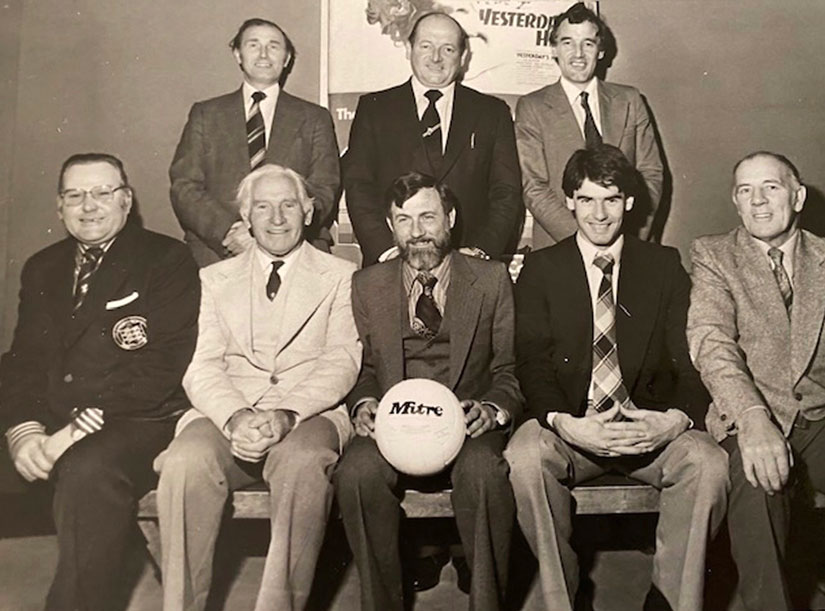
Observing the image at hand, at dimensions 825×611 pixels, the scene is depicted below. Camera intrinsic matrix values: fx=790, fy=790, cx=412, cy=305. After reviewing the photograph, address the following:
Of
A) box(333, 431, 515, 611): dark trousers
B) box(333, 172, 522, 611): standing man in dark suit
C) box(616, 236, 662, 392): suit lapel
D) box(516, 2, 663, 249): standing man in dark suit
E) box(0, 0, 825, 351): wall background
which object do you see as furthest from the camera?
box(516, 2, 663, 249): standing man in dark suit

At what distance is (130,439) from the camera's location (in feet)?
7.96

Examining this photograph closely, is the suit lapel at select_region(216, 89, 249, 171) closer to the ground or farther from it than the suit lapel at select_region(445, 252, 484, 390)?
farther from it

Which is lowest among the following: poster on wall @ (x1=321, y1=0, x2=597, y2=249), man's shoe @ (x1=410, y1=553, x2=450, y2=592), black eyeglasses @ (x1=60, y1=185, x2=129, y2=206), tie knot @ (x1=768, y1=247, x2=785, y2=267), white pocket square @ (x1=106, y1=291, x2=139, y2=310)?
man's shoe @ (x1=410, y1=553, x2=450, y2=592)

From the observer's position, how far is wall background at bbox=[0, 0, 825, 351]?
2.94 metres

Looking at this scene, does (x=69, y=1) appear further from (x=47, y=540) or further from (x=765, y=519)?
(x=765, y=519)

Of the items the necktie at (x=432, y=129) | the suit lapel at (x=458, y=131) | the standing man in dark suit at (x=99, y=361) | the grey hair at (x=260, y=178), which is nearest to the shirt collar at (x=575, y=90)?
the suit lapel at (x=458, y=131)

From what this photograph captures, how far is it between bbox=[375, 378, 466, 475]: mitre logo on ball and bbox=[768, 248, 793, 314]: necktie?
3.92 ft

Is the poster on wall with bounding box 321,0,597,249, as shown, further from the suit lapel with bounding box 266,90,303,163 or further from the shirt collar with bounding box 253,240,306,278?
the shirt collar with bounding box 253,240,306,278

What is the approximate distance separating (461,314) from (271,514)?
0.85 meters

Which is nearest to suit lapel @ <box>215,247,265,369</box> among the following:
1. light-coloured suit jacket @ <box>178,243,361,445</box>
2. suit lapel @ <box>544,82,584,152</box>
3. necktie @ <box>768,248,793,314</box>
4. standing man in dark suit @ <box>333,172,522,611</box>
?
light-coloured suit jacket @ <box>178,243,361,445</box>

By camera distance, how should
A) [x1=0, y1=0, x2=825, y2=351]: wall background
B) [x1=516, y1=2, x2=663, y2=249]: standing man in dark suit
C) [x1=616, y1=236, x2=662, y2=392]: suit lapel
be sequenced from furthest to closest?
1. [x1=516, y1=2, x2=663, y2=249]: standing man in dark suit
2. [x1=0, y1=0, x2=825, y2=351]: wall background
3. [x1=616, y1=236, x2=662, y2=392]: suit lapel

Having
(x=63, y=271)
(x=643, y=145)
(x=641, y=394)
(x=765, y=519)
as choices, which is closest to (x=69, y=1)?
(x=63, y=271)

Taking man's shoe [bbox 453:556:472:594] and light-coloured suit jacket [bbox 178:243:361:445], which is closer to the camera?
light-coloured suit jacket [bbox 178:243:361:445]

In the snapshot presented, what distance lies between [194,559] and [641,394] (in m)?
1.45
